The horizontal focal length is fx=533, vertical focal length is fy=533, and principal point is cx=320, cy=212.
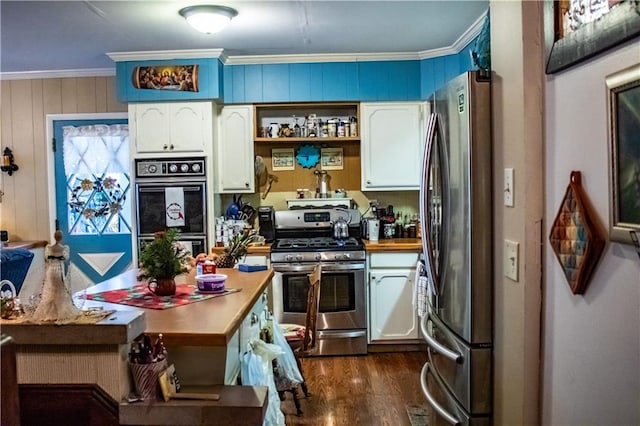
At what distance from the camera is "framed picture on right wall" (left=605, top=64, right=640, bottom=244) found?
43.0 inches

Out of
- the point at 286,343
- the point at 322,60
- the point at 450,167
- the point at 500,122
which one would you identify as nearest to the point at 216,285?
the point at 286,343

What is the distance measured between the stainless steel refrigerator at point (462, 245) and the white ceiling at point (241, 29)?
1247mm

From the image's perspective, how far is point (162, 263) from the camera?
86.8 inches

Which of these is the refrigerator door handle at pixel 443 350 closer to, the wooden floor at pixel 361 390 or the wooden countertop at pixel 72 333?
the wooden floor at pixel 361 390

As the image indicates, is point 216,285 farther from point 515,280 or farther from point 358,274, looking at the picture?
point 358,274

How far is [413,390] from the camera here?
3.45 meters

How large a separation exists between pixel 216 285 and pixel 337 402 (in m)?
1.37

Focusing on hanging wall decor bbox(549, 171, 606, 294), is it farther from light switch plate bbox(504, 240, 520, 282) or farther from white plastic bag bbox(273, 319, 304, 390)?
white plastic bag bbox(273, 319, 304, 390)

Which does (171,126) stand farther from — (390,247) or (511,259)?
(511,259)

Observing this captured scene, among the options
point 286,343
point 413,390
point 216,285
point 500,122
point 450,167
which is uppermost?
point 500,122

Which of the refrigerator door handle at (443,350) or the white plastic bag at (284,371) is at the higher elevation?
the refrigerator door handle at (443,350)

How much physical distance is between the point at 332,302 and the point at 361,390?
863 millimetres

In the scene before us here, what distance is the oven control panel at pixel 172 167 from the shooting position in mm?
4262

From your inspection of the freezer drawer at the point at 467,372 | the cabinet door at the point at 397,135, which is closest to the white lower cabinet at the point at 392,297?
the cabinet door at the point at 397,135
